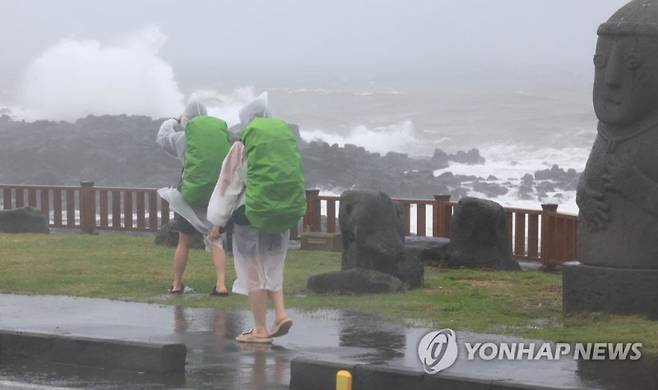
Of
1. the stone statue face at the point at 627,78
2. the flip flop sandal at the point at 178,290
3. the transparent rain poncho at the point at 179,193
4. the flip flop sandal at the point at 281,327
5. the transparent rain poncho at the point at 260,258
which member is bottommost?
the flip flop sandal at the point at 178,290

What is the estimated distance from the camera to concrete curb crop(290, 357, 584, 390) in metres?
9.03

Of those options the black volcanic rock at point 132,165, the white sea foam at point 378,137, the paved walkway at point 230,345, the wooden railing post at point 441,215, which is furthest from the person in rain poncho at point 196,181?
the white sea foam at point 378,137

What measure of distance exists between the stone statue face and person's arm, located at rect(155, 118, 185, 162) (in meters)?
4.25

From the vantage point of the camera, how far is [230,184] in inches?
455

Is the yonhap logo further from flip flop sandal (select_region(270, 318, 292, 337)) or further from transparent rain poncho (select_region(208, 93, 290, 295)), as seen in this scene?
transparent rain poncho (select_region(208, 93, 290, 295))

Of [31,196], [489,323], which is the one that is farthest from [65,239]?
[489,323]

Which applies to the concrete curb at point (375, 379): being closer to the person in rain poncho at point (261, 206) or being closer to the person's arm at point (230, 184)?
the person in rain poncho at point (261, 206)

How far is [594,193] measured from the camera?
12359 mm

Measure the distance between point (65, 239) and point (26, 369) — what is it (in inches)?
378

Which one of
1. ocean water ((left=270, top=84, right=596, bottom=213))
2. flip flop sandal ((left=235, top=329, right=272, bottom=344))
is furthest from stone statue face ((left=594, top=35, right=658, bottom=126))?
ocean water ((left=270, top=84, right=596, bottom=213))

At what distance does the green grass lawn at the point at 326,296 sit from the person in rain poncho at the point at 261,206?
4.96ft

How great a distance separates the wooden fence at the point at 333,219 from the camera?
1830cm

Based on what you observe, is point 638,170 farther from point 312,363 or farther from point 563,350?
point 312,363

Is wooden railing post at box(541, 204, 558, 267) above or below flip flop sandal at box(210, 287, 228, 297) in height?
above
